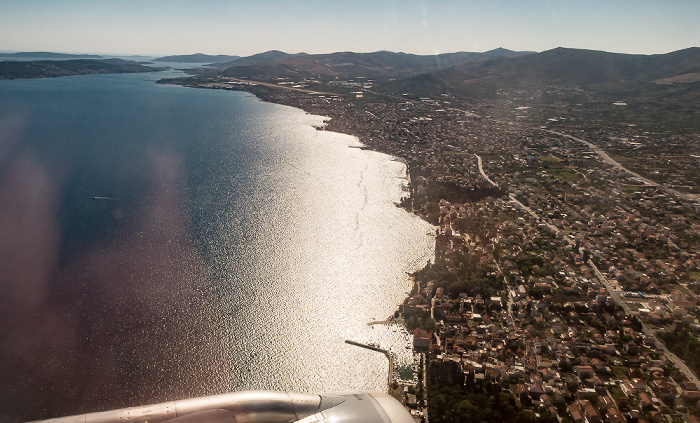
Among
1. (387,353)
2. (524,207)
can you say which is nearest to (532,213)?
(524,207)

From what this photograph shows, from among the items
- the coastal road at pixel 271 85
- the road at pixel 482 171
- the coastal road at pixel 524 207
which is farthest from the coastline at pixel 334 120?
the coastal road at pixel 524 207

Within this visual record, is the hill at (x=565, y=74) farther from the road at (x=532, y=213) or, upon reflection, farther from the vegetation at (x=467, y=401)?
the vegetation at (x=467, y=401)

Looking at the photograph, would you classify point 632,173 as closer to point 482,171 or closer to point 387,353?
point 482,171

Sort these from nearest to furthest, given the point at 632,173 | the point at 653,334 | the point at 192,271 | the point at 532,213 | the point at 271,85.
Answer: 1. the point at 653,334
2. the point at 192,271
3. the point at 532,213
4. the point at 632,173
5. the point at 271,85

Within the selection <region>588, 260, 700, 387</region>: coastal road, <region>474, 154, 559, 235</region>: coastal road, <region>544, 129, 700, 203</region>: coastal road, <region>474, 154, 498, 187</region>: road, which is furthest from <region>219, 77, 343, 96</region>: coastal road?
<region>588, 260, 700, 387</region>: coastal road

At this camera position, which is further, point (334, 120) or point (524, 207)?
point (334, 120)

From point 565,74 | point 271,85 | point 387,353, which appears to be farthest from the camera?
point 565,74
